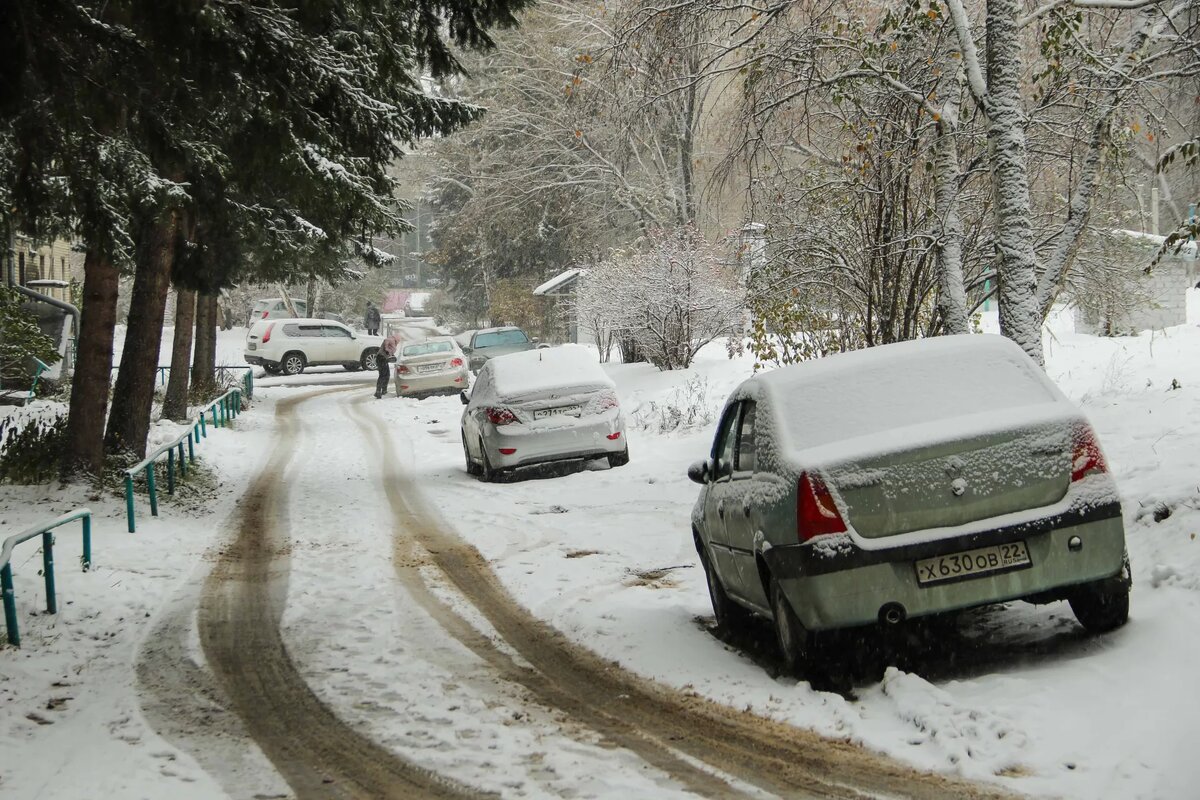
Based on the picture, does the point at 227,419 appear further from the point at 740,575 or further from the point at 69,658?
the point at 740,575

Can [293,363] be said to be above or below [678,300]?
below

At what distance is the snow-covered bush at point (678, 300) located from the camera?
26.2 metres

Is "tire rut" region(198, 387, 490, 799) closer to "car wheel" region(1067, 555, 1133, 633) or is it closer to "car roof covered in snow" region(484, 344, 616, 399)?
"car wheel" region(1067, 555, 1133, 633)

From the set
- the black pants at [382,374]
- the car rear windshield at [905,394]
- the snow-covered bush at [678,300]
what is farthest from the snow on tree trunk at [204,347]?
the car rear windshield at [905,394]

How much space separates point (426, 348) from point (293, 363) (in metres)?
12.9

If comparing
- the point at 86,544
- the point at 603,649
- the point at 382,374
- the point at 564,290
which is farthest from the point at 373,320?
the point at 603,649

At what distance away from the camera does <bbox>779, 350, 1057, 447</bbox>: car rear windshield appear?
6.26 meters

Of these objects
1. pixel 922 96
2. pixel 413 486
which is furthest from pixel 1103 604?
pixel 413 486

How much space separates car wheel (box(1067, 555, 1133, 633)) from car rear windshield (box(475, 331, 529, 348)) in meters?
33.1

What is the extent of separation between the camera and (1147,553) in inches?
307

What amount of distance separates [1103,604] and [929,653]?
919 millimetres

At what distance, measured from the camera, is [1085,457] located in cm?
603

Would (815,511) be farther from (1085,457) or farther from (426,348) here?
(426,348)

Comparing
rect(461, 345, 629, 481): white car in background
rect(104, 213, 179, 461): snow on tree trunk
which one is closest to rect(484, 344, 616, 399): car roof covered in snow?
rect(461, 345, 629, 481): white car in background
